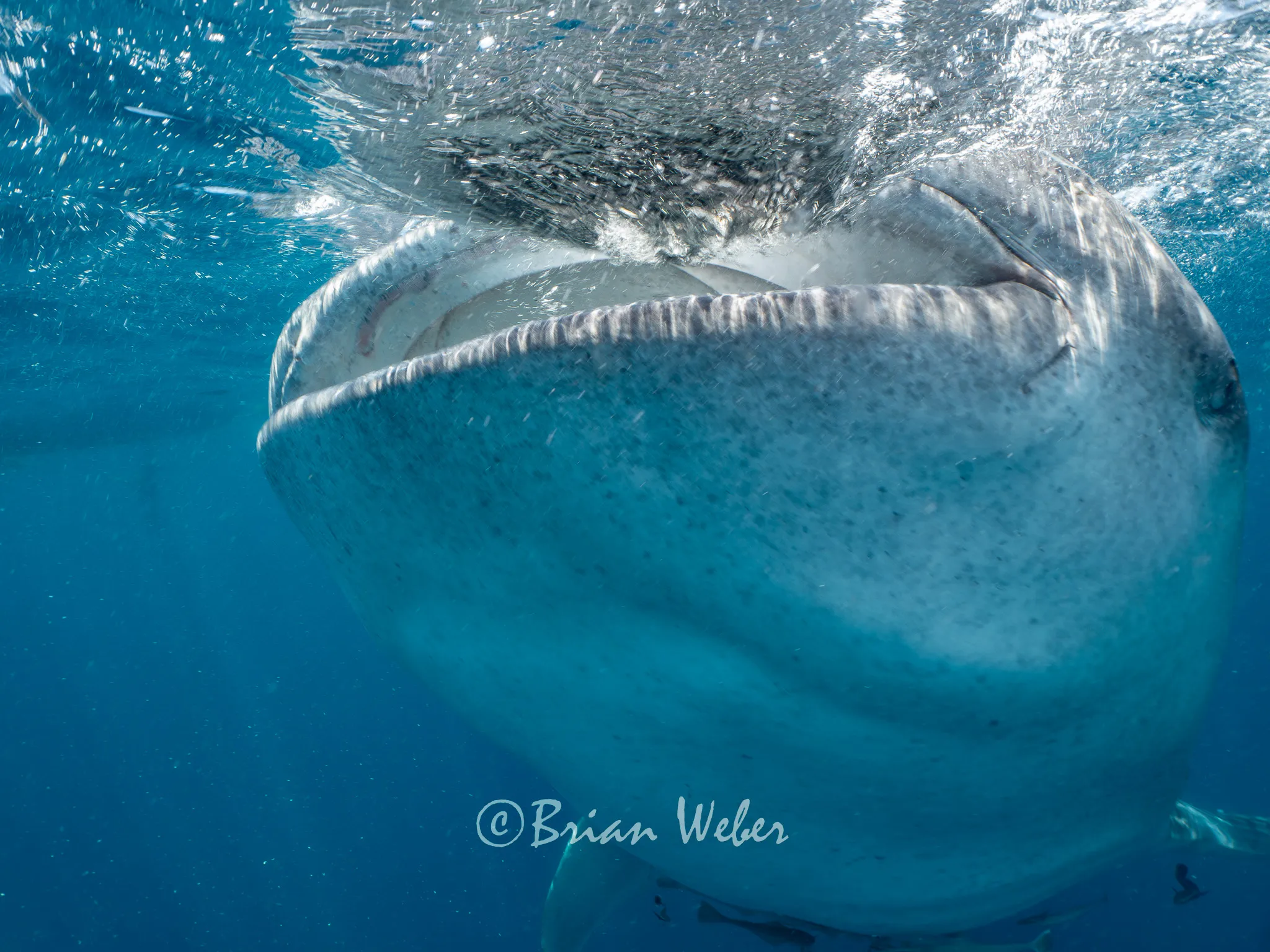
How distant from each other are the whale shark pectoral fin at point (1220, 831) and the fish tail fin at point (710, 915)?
2.18 metres

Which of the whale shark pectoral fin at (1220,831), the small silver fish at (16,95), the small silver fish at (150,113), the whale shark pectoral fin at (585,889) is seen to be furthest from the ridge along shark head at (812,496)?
the small silver fish at (150,113)

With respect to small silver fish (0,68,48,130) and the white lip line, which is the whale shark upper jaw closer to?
the white lip line

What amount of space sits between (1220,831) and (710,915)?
10.1 feet

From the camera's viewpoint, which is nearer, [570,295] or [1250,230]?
[570,295]

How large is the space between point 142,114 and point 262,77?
1.59 m

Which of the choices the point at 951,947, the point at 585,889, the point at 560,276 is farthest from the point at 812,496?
the point at 585,889

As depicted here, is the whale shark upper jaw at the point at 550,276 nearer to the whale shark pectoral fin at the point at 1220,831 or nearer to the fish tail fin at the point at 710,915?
the fish tail fin at the point at 710,915

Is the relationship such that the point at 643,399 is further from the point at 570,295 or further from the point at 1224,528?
the point at 1224,528

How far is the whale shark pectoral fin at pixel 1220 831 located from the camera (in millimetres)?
3758

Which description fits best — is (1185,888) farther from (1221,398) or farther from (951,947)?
(1221,398)

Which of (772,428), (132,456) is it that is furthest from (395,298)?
(132,456)

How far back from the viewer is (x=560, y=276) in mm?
1997

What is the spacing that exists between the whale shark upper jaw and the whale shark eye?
0.46 m

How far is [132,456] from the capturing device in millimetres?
30828
